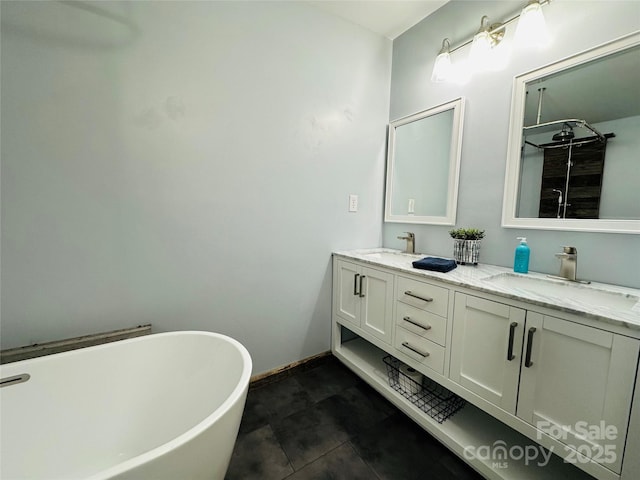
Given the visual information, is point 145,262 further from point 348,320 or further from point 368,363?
point 368,363

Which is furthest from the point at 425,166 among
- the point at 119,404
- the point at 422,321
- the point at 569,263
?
the point at 119,404

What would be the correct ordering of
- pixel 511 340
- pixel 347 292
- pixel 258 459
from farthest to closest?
pixel 347 292
pixel 258 459
pixel 511 340

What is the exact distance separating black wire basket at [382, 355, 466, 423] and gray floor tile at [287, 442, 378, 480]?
0.44 metres

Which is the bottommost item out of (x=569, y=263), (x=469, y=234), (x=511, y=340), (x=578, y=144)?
(x=511, y=340)

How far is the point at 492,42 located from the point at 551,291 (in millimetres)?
1380

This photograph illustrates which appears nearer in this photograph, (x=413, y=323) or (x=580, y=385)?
(x=580, y=385)

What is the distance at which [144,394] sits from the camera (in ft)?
3.64

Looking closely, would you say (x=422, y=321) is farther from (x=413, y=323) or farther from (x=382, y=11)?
(x=382, y=11)

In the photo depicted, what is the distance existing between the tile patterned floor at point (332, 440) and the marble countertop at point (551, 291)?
2.83 feet

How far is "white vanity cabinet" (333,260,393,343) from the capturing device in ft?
4.98

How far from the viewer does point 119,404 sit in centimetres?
107

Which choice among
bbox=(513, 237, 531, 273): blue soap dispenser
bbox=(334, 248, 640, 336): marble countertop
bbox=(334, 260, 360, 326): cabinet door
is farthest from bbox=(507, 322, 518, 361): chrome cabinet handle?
bbox=(334, 260, 360, 326): cabinet door

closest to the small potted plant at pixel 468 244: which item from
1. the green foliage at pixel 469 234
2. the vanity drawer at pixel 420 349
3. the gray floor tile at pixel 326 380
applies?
the green foliage at pixel 469 234

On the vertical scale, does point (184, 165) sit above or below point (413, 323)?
above
